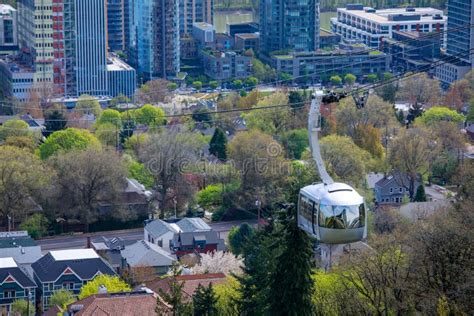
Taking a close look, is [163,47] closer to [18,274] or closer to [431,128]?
[431,128]

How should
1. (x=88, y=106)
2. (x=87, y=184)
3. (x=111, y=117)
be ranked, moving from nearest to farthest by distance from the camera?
(x=87, y=184) → (x=111, y=117) → (x=88, y=106)

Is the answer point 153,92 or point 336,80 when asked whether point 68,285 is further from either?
point 336,80

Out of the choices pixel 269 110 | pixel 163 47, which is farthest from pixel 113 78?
pixel 269 110

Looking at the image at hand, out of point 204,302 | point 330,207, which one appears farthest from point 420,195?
point 330,207

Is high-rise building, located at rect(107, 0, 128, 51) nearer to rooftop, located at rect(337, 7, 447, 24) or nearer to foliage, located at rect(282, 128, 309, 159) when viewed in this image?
rooftop, located at rect(337, 7, 447, 24)

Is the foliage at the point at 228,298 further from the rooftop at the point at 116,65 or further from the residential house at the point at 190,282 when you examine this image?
the rooftop at the point at 116,65

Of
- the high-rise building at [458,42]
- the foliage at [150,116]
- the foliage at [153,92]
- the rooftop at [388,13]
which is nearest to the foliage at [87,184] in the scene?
the foliage at [150,116]
